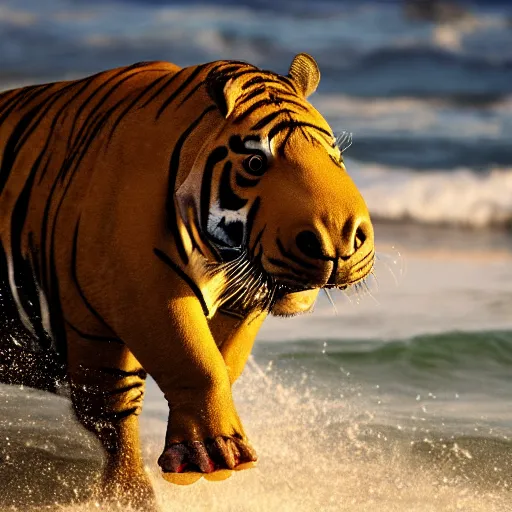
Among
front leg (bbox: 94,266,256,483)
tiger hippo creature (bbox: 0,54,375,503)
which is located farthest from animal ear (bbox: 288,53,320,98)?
front leg (bbox: 94,266,256,483)

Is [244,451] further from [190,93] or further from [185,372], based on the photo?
[190,93]

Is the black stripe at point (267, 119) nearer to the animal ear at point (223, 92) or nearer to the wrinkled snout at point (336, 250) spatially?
the animal ear at point (223, 92)

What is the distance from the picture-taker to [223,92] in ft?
11.8

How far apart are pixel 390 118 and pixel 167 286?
11.5m

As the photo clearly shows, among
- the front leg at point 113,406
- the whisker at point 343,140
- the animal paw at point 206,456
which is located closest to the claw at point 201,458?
the animal paw at point 206,456

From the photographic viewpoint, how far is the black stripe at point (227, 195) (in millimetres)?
3547

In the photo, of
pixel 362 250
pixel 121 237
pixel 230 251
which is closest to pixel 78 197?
pixel 121 237

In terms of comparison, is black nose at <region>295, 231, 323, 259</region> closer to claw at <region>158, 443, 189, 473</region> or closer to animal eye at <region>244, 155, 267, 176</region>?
animal eye at <region>244, 155, 267, 176</region>

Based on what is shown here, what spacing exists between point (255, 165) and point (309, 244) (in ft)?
0.93

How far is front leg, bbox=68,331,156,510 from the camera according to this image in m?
3.85

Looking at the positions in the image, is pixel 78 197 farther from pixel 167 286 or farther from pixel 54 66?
pixel 54 66

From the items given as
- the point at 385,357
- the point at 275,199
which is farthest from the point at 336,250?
the point at 385,357

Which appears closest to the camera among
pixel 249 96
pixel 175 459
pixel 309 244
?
pixel 309 244

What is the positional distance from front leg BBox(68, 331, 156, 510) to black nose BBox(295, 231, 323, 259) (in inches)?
26.9
